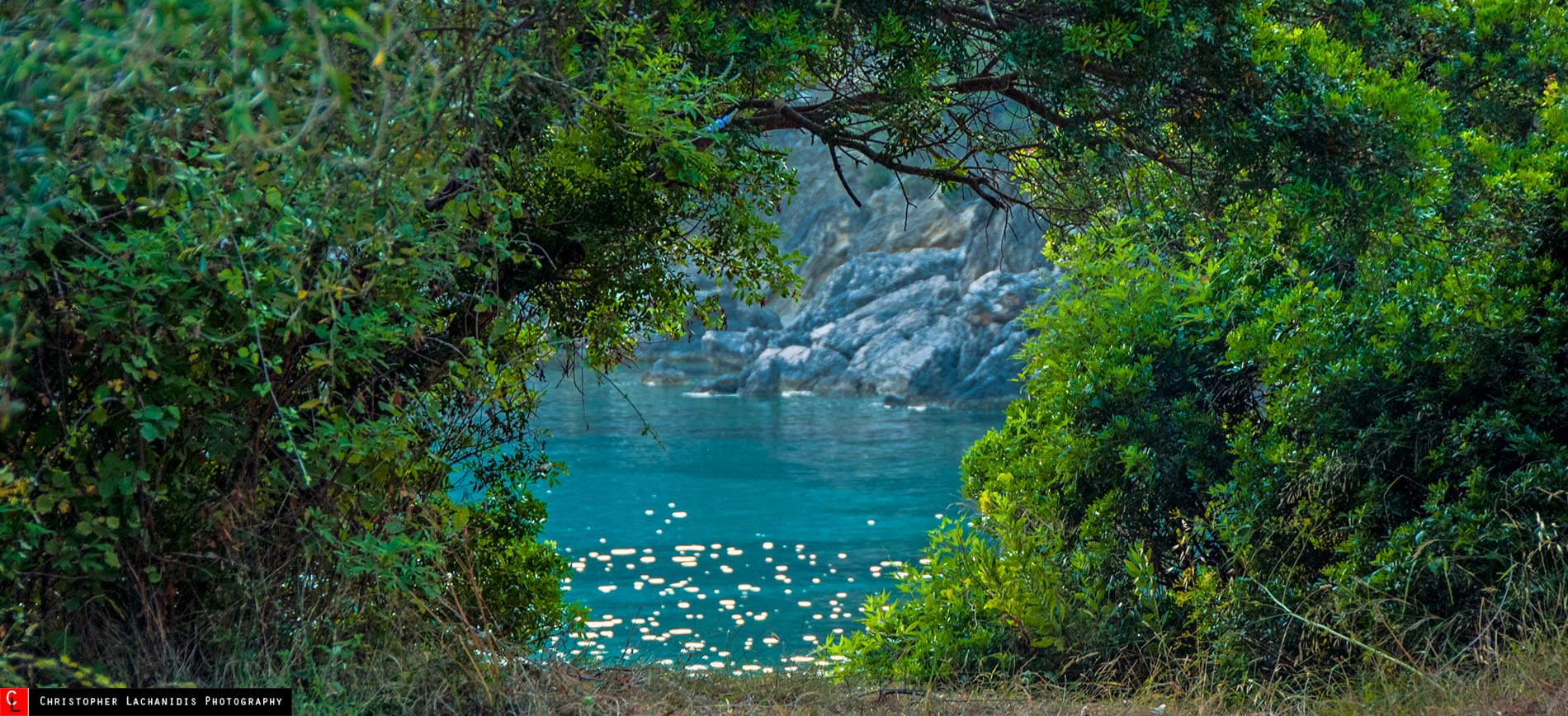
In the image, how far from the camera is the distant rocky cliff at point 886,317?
36.5 m

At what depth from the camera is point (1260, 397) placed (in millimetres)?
6840

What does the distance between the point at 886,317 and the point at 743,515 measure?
1977 cm

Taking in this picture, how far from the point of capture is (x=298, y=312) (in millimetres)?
2520

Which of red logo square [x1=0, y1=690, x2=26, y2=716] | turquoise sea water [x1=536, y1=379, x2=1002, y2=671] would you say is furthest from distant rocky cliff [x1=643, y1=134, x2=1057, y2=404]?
red logo square [x1=0, y1=690, x2=26, y2=716]

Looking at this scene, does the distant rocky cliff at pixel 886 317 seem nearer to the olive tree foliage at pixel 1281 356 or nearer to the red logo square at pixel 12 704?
the olive tree foliage at pixel 1281 356

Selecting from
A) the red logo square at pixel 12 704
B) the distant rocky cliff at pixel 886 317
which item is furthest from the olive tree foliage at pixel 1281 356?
the distant rocky cliff at pixel 886 317

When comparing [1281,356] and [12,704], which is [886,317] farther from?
[12,704]

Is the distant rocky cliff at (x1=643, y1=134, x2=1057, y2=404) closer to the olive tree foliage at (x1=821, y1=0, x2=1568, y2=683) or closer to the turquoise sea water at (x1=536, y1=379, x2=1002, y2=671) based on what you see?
the turquoise sea water at (x1=536, y1=379, x2=1002, y2=671)

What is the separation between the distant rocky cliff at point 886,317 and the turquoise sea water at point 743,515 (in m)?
1.98

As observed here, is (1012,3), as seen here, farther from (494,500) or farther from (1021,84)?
(494,500)

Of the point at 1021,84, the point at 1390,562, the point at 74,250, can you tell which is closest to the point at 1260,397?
the point at 1390,562

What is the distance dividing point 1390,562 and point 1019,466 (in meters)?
2.34

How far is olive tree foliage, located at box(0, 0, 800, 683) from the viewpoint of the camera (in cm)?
273

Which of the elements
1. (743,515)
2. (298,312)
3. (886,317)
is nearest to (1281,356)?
(298,312)
